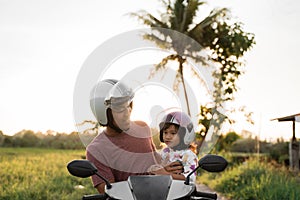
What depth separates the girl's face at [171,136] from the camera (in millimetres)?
3676

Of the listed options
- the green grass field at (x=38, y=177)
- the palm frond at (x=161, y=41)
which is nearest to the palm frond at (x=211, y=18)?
the green grass field at (x=38, y=177)

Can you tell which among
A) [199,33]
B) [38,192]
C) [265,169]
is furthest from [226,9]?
[38,192]

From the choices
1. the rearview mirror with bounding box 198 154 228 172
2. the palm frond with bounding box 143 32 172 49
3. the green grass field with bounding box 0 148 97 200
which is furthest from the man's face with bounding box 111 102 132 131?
the green grass field with bounding box 0 148 97 200

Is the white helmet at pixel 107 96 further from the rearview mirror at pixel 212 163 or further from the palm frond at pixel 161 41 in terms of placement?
the palm frond at pixel 161 41

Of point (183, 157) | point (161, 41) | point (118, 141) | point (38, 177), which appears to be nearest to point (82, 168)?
point (118, 141)

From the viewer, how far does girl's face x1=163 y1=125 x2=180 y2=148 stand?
3.68 metres

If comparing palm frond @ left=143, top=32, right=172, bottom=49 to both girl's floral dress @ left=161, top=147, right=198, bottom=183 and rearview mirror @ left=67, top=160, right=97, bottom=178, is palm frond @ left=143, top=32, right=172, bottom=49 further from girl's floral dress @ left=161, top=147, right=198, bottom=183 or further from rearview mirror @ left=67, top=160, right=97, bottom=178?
rearview mirror @ left=67, top=160, right=97, bottom=178

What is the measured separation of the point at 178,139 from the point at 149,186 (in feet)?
2.36

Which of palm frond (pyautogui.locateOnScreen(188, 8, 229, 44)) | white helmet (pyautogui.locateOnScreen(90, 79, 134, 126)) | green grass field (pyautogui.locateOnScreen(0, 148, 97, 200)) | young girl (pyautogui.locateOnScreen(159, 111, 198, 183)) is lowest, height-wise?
green grass field (pyautogui.locateOnScreen(0, 148, 97, 200))

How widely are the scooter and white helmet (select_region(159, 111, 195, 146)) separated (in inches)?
17.2

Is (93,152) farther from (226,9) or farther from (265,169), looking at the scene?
(226,9)

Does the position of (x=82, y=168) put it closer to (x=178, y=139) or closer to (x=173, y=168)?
(x=173, y=168)

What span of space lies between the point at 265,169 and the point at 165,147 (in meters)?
13.1

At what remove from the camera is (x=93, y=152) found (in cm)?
362
